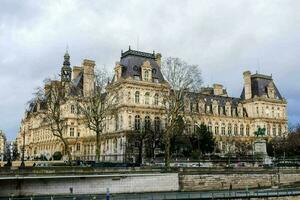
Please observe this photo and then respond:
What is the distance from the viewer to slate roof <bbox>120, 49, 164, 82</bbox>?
2785 inches

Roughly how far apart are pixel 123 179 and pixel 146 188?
2678 mm

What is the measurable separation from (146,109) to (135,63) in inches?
342

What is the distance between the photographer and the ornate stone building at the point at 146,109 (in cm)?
6862

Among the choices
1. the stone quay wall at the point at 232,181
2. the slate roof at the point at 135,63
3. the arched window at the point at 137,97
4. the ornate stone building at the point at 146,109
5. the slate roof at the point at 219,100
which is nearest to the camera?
the stone quay wall at the point at 232,181

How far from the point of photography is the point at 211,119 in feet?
281

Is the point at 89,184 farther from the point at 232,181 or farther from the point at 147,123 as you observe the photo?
the point at 147,123

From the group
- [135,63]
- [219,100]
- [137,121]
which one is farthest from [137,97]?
[219,100]


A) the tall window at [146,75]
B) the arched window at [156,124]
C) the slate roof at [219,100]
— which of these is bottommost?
the arched window at [156,124]

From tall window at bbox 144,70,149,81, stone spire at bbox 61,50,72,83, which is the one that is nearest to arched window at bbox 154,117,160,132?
tall window at bbox 144,70,149,81

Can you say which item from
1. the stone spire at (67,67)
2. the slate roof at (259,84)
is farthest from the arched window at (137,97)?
the slate roof at (259,84)

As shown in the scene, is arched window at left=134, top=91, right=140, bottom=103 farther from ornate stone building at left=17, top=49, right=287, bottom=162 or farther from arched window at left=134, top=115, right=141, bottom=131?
arched window at left=134, top=115, right=141, bottom=131

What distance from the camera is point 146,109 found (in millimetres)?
69625

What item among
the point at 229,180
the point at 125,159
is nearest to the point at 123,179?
the point at 229,180

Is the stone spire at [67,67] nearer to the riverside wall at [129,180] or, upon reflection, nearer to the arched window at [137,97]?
the arched window at [137,97]
